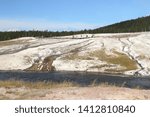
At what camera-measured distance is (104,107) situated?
2323cm

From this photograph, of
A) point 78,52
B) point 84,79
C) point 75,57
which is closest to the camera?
point 84,79

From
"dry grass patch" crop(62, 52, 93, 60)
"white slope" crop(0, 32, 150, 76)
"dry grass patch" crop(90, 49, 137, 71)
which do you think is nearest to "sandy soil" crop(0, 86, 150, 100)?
"white slope" crop(0, 32, 150, 76)

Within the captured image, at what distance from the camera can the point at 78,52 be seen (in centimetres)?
13562

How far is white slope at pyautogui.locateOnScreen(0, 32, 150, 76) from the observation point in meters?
121

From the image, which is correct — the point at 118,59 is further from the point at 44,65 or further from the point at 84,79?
the point at 84,79

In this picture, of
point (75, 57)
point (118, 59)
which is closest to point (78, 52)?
point (75, 57)

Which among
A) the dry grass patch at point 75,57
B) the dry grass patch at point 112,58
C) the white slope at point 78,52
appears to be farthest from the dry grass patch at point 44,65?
the dry grass patch at point 112,58

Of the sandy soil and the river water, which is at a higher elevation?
the sandy soil

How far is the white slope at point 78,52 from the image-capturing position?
121 metres

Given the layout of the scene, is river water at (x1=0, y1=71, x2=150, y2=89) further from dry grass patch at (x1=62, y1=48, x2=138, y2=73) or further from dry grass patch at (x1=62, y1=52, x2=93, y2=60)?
dry grass patch at (x1=62, y1=52, x2=93, y2=60)

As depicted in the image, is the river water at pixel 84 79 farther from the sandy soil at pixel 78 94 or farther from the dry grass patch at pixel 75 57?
the sandy soil at pixel 78 94

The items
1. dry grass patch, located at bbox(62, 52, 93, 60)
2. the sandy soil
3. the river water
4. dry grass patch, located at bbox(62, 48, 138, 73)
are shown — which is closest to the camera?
the sandy soil

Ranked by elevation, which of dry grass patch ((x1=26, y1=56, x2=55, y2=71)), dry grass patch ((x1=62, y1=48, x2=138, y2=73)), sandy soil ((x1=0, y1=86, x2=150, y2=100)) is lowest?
dry grass patch ((x1=26, y1=56, x2=55, y2=71))

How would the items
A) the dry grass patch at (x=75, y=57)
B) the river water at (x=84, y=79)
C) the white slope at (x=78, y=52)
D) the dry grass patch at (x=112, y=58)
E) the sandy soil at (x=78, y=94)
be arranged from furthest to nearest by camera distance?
the dry grass patch at (x=75, y=57) < the white slope at (x=78, y=52) < the dry grass patch at (x=112, y=58) < the river water at (x=84, y=79) < the sandy soil at (x=78, y=94)
